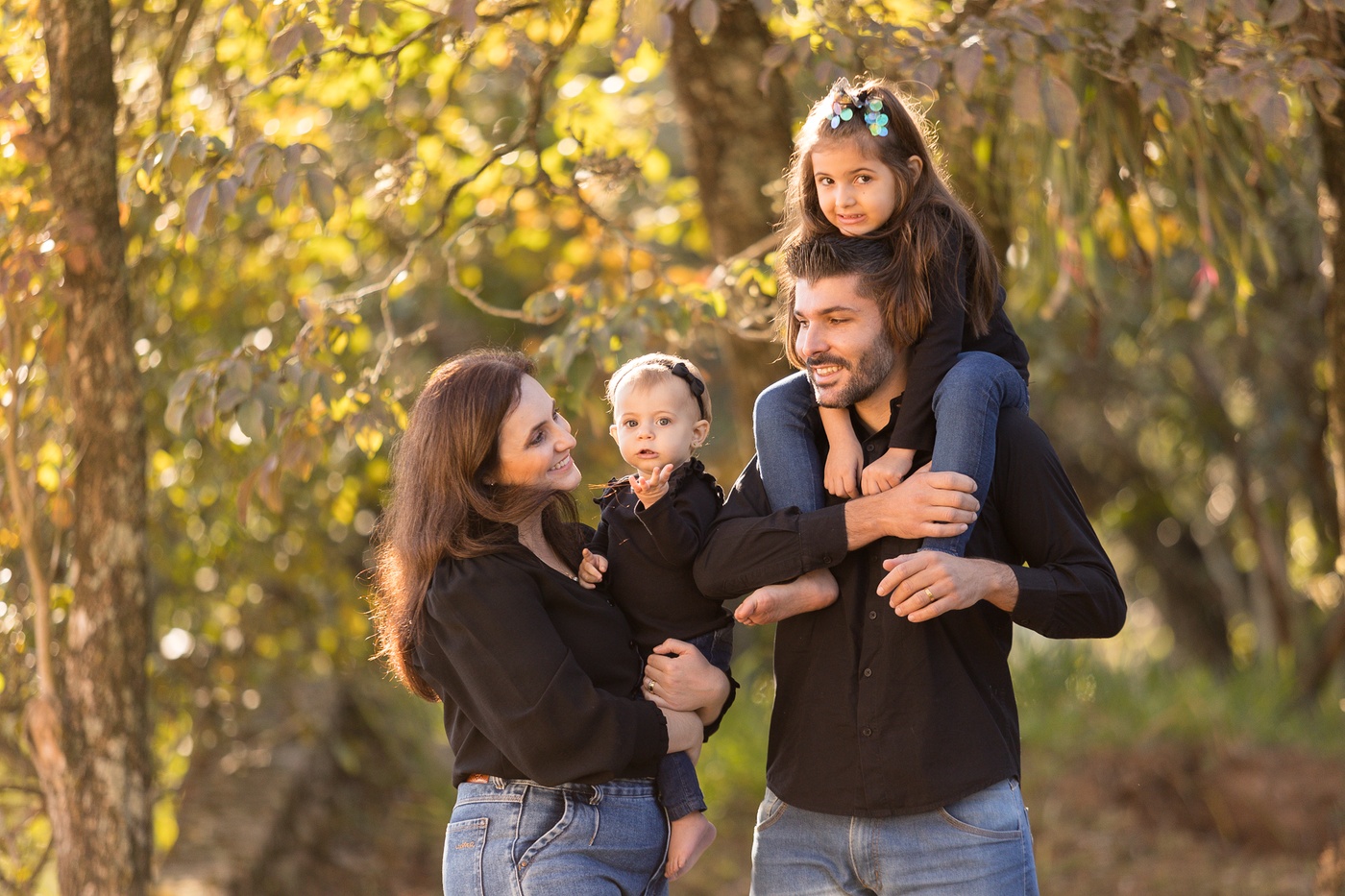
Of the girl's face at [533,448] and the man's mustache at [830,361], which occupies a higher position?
the man's mustache at [830,361]

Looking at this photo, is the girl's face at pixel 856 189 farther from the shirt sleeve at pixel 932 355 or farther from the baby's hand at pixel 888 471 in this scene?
the baby's hand at pixel 888 471

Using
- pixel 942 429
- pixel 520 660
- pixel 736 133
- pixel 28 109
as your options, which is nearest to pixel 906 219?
pixel 942 429

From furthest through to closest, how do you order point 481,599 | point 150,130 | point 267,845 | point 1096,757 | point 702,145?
point 1096,757 < point 267,845 < point 702,145 < point 150,130 < point 481,599

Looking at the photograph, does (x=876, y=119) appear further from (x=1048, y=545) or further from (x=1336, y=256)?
(x=1336, y=256)

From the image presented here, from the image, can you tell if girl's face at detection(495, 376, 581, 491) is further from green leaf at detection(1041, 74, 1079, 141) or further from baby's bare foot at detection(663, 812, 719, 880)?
green leaf at detection(1041, 74, 1079, 141)

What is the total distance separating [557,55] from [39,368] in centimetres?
165

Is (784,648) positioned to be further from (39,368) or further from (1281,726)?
(1281,726)

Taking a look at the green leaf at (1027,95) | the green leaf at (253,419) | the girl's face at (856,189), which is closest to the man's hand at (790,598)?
the girl's face at (856,189)

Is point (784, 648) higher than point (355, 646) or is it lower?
higher

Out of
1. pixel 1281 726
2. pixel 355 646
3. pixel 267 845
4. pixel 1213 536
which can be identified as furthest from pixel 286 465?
pixel 1213 536

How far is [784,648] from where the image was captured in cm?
214

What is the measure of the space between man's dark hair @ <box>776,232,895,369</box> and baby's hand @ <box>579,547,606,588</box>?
489 mm

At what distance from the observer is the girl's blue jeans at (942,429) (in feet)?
6.40

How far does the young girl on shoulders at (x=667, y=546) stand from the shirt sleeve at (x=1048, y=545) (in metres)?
0.52
